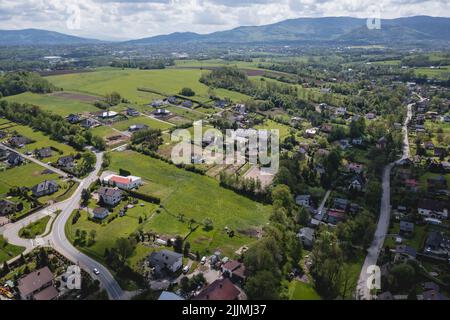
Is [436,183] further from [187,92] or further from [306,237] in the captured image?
[187,92]

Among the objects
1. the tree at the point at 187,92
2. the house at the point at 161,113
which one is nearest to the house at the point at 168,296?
the house at the point at 161,113

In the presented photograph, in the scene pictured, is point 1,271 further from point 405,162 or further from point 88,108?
point 88,108

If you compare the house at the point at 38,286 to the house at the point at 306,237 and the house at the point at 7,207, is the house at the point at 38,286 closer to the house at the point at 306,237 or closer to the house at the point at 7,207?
the house at the point at 7,207

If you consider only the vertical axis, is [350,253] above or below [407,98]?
below

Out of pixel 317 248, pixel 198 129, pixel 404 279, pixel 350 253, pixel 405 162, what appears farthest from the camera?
pixel 198 129

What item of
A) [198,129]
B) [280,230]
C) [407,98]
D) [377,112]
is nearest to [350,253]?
[280,230]

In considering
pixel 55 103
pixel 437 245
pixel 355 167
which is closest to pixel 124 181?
pixel 355 167

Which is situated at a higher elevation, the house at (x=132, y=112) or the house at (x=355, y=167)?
the house at (x=132, y=112)
